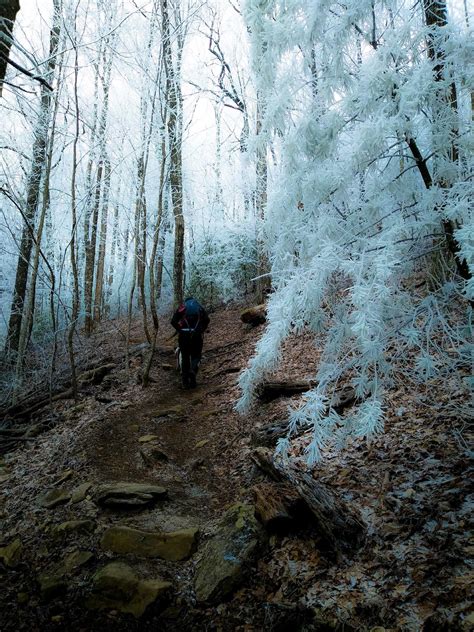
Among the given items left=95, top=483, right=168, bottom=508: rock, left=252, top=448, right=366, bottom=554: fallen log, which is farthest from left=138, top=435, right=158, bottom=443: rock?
left=252, top=448, right=366, bottom=554: fallen log

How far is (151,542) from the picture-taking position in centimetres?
367

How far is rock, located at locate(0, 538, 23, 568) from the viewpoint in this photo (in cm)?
380

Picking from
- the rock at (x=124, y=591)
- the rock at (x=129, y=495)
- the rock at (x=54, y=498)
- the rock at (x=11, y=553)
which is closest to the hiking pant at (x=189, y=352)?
the rock at (x=54, y=498)

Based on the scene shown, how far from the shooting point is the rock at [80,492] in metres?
4.47

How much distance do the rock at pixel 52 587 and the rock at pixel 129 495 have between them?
90cm

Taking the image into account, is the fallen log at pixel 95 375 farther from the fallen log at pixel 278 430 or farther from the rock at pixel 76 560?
the rock at pixel 76 560

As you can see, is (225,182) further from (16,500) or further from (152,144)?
(16,500)

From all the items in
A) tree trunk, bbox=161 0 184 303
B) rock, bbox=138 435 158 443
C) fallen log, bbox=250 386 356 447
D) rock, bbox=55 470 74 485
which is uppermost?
tree trunk, bbox=161 0 184 303

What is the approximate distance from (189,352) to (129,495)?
4098mm

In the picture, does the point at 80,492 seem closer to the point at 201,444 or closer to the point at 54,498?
the point at 54,498

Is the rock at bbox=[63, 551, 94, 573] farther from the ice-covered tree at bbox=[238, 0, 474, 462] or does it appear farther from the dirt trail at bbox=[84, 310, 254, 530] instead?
the ice-covered tree at bbox=[238, 0, 474, 462]

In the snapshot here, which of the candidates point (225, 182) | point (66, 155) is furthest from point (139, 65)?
point (225, 182)

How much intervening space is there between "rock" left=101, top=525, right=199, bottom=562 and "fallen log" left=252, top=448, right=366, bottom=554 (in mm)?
1102

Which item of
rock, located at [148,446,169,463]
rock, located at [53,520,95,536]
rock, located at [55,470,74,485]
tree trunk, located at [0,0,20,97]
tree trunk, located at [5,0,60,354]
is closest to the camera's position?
tree trunk, located at [0,0,20,97]
